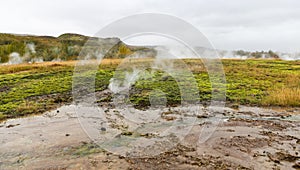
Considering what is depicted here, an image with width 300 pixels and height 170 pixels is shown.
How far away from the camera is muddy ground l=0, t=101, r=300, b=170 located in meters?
6.56

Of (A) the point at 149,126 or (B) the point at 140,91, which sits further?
(B) the point at 140,91

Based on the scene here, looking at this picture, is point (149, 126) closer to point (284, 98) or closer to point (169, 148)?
point (169, 148)

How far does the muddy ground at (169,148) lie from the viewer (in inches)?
258

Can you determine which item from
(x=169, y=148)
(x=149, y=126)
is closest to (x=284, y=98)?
(x=149, y=126)

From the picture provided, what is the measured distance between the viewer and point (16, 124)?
33.4 feet

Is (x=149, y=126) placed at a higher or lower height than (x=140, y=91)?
lower

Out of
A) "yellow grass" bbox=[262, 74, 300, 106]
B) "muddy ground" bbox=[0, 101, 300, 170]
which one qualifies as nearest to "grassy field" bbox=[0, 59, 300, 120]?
"yellow grass" bbox=[262, 74, 300, 106]

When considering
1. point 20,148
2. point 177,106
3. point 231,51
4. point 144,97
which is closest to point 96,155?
point 20,148

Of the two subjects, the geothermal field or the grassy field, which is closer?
the geothermal field

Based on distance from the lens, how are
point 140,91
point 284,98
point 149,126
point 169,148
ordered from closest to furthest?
1. point 169,148
2. point 149,126
3. point 284,98
4. point 140,91

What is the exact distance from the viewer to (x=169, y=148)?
24.8ft

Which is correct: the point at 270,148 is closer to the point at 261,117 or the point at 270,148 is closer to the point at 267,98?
the point at 261,117

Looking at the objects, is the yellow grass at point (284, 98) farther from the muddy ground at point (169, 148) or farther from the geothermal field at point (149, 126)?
the muddy ground at point (169, 148)

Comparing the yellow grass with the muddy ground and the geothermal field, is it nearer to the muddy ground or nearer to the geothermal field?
the geothermal field
